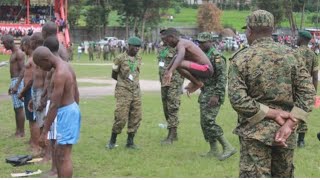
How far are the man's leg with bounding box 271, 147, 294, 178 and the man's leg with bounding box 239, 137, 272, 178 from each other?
11 centimetres

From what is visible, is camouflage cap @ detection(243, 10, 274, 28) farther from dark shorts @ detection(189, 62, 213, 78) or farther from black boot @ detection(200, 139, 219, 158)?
black boot @ detection(200, 139, 219, 158)

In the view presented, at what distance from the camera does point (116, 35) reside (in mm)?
66500

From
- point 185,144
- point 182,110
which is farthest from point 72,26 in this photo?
point 185,144

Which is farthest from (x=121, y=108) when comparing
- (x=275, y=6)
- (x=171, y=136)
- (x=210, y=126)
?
(x=275, y=6)

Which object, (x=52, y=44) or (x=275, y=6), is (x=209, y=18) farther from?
(x=52, y=44)

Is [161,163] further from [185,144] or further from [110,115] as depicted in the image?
[110,115]

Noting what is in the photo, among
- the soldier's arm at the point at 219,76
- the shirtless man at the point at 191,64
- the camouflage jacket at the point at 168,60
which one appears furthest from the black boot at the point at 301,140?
the camouflage jacket at the point at 168,60

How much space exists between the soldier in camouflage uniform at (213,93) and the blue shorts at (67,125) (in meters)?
2.75

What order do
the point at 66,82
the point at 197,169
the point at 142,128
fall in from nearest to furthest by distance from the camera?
the point at 66,82
the point at 197,169
the point at 142,128

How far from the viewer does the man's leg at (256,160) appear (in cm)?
491

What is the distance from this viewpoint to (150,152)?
9234mm

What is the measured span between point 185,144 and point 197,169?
6.43 ft

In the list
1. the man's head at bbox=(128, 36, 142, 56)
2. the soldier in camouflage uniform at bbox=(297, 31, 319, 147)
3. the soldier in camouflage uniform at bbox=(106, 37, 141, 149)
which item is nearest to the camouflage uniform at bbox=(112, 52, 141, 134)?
the soldier in camouflage uniform at bbox=(106, 37, 141, 149)

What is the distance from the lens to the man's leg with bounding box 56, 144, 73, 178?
6.28m
